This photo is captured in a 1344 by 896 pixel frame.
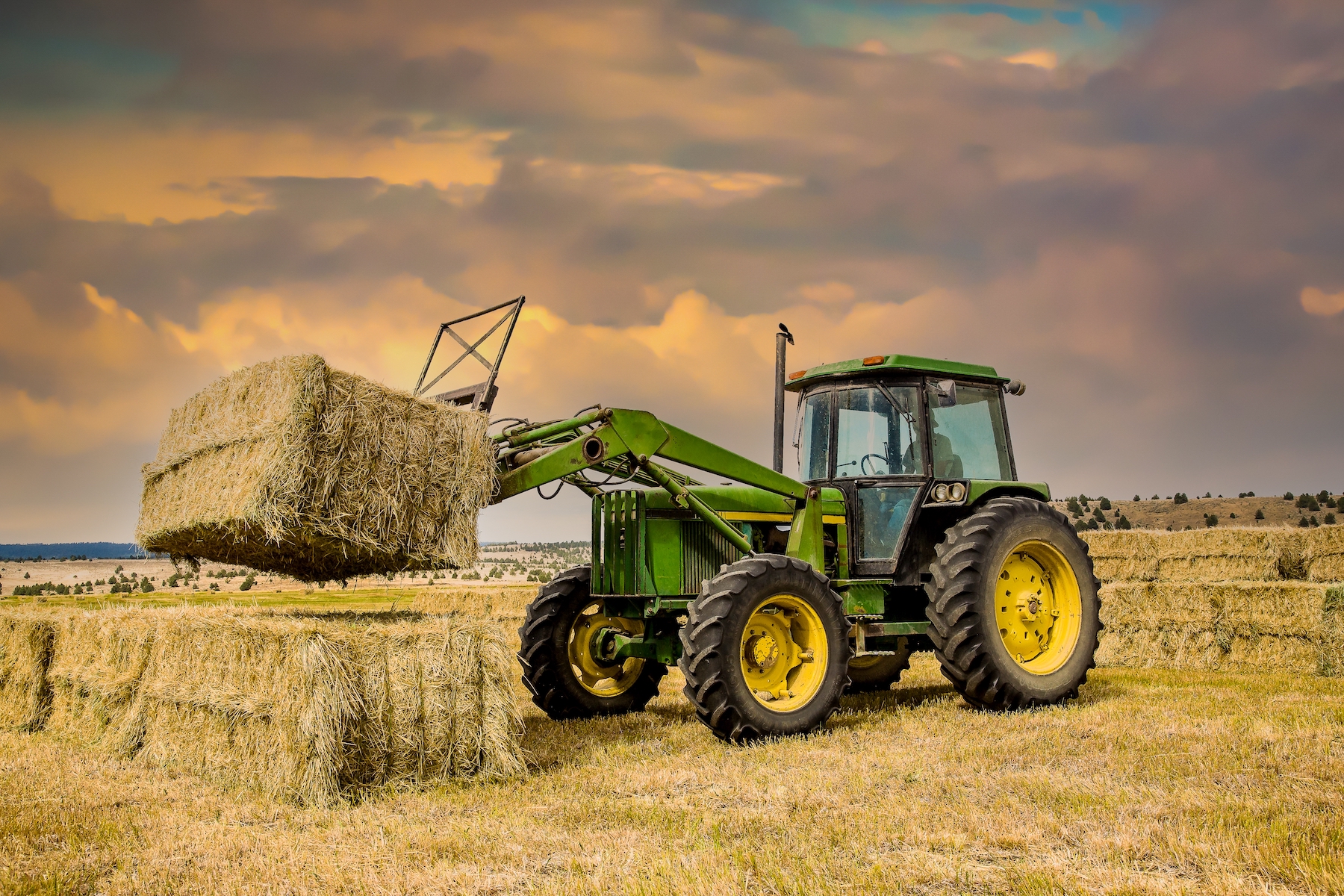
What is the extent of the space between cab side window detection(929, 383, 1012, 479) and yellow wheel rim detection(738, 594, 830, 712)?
197 centimetres

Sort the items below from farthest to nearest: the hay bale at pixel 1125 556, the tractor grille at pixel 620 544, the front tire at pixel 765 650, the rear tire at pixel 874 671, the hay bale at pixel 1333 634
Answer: the hay bale at pixel 1125 556, the hay bale at pixel 1333 634, the rear tire at pixel 874 671, the tractor grille at pixel 620 544, the front tire at pixel 765 650

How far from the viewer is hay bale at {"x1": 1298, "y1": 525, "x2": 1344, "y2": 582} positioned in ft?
48.3

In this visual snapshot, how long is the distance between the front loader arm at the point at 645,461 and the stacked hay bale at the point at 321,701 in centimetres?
128

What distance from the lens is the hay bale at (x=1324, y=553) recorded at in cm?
1473

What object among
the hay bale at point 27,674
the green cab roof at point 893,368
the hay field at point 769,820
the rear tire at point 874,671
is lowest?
the hay field at point 769,820

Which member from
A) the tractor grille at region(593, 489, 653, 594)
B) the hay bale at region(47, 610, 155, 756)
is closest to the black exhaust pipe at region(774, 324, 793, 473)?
the tractor grille at region(593, 489, 653, 594)

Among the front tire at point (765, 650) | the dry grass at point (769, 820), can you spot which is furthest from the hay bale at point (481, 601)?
the dry grass at point (769, 820)

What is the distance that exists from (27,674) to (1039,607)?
8471mm

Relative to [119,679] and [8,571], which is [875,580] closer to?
[119,679]

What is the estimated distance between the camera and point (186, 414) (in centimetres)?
702

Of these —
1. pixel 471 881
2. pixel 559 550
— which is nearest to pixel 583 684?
pixel 471 881

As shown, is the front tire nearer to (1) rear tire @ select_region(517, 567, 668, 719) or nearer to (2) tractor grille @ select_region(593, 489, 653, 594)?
(2) tractor grille @ select_region(593, 489, 653, 594)

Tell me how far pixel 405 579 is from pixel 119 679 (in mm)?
43100

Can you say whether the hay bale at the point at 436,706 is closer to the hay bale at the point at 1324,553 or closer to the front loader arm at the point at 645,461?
the front loader arm at the point at 645,461
